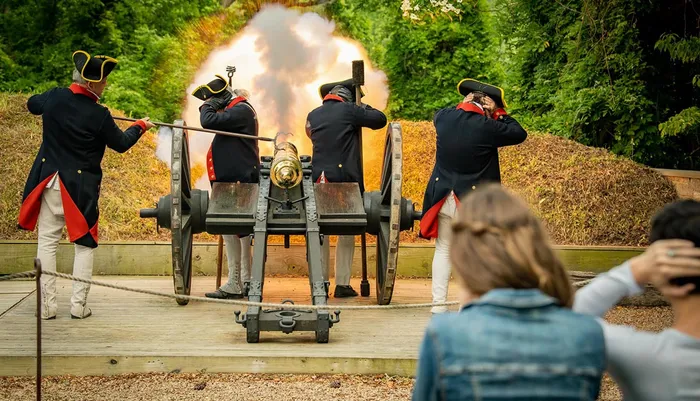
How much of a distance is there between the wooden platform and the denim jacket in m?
3.77

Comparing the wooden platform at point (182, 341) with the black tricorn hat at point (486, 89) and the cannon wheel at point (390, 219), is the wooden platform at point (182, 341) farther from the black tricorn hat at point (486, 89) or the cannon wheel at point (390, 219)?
the black tricorn hat at point (486, 89)

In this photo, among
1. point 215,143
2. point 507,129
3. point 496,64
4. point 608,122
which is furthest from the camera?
point 496,64

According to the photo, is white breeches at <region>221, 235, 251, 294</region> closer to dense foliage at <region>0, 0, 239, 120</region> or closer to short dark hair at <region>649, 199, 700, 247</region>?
short dark hair at <region>649, 199, 700, 247</region>

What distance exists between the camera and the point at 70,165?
675cm

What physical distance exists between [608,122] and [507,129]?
5718 millimetres

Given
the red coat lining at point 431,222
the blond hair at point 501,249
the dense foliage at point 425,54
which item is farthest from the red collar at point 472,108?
the dense foliage at point 425,54

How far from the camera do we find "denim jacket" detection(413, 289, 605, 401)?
6.86ft

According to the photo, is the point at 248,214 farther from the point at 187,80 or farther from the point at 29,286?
the point at 187,80

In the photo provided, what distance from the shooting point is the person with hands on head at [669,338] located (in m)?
2.30

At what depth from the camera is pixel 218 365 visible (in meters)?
5.82

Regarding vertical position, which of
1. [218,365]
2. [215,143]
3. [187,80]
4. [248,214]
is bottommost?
[218,365]

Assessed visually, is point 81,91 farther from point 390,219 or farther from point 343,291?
point 343,291

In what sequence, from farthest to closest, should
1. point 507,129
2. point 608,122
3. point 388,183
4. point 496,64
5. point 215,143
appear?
point 496,64 < point 608,122 < point 215,143 < point 388,183 < point 507,129

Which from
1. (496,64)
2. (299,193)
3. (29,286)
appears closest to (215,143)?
(299,193)
